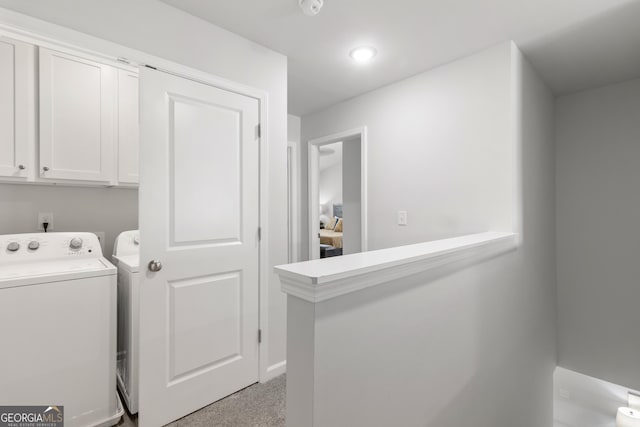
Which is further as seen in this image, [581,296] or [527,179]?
[581,296]

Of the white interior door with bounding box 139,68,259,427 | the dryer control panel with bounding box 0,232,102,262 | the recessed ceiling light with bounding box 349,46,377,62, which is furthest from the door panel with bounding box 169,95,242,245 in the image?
the recessed ceiling light with bounding box 349,46,377,62

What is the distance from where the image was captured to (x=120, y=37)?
151 cm

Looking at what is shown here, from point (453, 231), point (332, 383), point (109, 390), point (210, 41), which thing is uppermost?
point (210, 41)

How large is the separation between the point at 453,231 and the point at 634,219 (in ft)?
6.24

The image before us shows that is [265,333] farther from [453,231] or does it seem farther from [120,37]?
[120,37]

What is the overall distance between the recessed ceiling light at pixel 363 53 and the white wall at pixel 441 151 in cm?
56

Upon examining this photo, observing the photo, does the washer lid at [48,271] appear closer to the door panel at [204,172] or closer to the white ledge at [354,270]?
the door panel at [204,172]

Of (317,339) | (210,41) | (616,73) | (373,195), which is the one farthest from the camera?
(373,195)

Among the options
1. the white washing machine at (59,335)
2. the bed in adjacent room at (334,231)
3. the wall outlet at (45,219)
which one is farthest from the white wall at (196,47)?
A: the bed in adjacent room at (334,231)

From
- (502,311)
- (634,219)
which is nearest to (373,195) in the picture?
(502,311)

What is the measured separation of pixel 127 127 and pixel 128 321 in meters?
1.44

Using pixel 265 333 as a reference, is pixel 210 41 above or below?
above

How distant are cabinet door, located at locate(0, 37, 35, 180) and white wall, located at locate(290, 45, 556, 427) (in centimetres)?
211

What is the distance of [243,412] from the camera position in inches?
69.4
